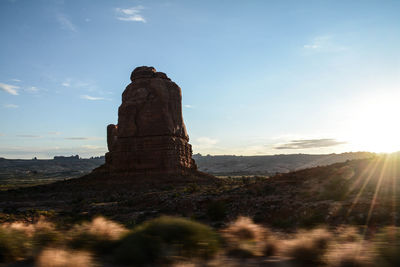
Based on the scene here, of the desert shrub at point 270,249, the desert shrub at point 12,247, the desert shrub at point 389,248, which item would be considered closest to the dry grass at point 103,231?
the desert shrub at point 12,247

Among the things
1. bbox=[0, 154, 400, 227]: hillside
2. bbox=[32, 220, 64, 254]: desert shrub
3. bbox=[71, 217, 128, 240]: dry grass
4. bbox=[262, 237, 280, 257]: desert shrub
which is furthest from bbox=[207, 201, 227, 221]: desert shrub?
bbox=[32, 220, 64, 254]: desert shrub

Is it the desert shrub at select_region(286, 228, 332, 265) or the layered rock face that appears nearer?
the desert shrub at select_region(286, 228, 332, 265)

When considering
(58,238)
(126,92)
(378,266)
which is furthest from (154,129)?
(378,266)

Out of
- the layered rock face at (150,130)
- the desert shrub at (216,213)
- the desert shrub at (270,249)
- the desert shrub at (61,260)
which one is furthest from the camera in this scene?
the layered rock face at (150,130)

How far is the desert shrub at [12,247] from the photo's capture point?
6559mm

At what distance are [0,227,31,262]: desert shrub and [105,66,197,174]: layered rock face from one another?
129ft

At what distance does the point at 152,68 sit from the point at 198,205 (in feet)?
118

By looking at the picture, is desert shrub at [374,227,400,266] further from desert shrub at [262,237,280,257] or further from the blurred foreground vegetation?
desert shrub at [262,237,280,257]

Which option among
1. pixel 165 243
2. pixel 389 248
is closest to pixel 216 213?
pixel 165 243

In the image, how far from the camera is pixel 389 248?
574cm

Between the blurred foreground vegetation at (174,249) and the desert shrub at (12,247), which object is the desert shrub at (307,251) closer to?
the blurred foreground vegetation at (174,249)

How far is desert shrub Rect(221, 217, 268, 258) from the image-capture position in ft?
22.9

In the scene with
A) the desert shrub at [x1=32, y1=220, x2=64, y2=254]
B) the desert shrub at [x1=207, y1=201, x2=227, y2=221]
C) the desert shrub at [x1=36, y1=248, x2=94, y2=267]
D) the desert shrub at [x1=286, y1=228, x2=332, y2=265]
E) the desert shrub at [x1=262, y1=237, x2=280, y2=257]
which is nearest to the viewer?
the desert shrub at [x1=36, y1=248, x2=94, y2=267]

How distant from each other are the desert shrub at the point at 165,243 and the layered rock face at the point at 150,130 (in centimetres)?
3913
